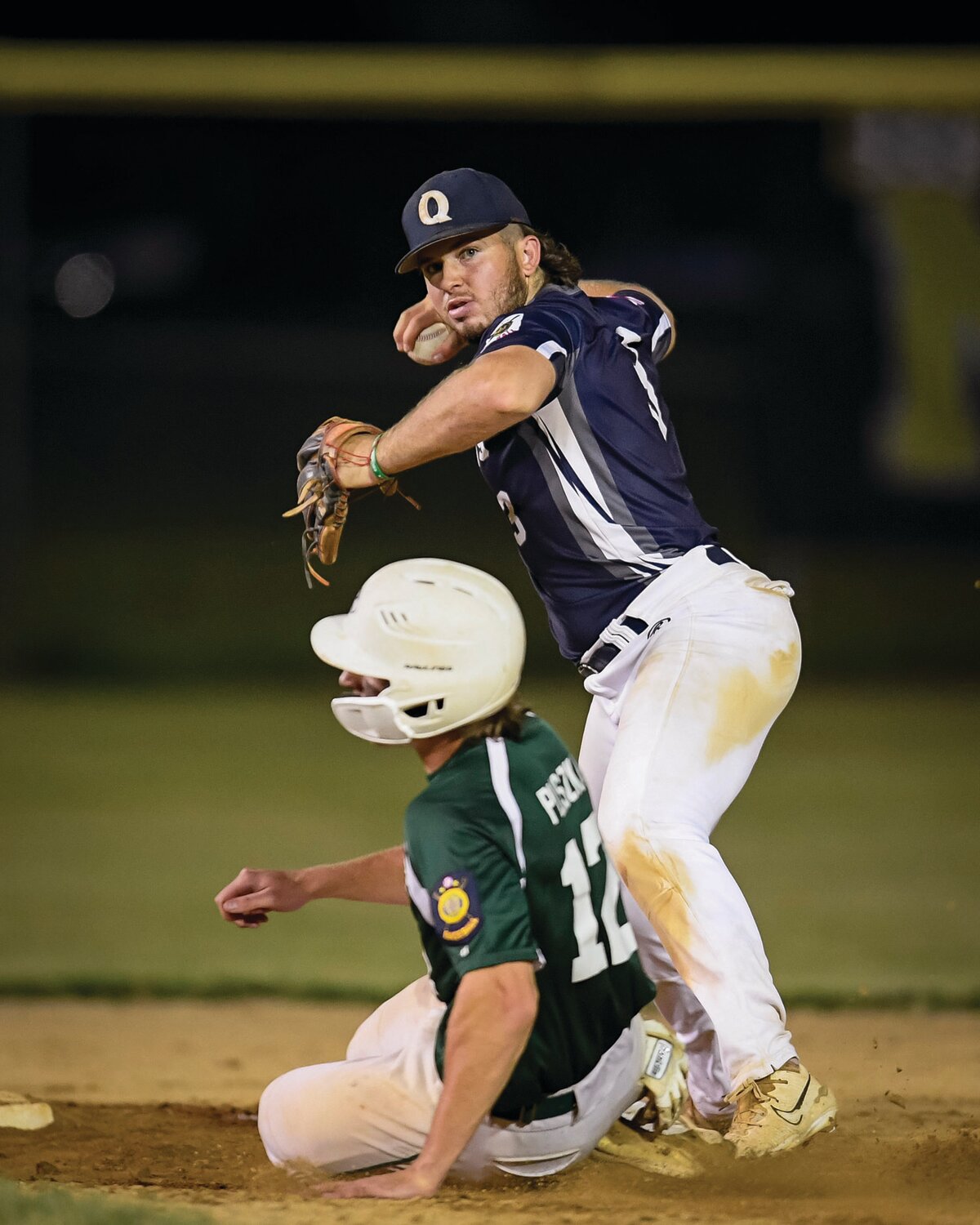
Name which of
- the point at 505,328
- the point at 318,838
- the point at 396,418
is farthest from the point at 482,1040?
the point at 396,418

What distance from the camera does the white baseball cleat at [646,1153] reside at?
3.39 meters

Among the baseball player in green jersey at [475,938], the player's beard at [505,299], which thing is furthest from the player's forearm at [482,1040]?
the player's beard at [505,299]

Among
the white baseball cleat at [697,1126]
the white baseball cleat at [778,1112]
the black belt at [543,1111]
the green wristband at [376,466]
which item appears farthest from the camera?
the white baseball cleat at [697,1126]

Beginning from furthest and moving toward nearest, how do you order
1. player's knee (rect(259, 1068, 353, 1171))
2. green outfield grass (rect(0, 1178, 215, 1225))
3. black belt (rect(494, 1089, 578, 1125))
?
1. player's knee (rect(259, 1068, 353, 1171))
2. black belt (rect(494, 1089, 578, 1125))
3. green outfield grass (rect(0, 1178, 215, 1225))

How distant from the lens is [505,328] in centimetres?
359

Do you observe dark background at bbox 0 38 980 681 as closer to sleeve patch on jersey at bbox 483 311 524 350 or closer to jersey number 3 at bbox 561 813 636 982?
sleeve patch on jersey at bbox 483 311 524 350

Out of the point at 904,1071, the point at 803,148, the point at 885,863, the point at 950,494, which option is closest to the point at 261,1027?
the point at 904,1071

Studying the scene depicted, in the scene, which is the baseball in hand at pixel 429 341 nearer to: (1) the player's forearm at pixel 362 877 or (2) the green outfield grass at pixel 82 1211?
(1) the player's forearm at pixel 362 877

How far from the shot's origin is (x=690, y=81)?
11.9 metres

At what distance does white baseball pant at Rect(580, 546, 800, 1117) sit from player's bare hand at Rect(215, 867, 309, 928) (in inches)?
25.3

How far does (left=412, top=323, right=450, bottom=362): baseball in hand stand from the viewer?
4.14 meters

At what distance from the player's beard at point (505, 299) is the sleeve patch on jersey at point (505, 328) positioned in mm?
204

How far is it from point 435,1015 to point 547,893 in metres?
0.41

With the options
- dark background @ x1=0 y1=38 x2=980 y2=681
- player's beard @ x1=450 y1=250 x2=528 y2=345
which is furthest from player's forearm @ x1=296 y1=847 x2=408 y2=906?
dark background @ x1=0 y1=38 x2=980 y2=681
